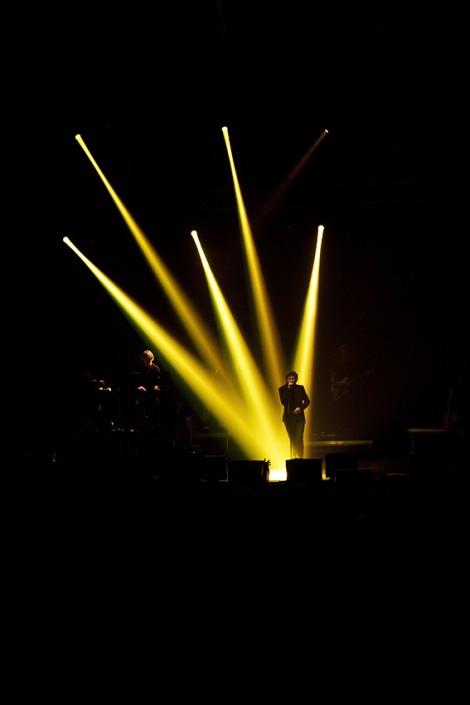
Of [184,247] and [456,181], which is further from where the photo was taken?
[184,247]

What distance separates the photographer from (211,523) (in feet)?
16.3

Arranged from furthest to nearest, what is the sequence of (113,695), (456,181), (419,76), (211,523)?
(456,181) < (419,76) < (211,523) < (113,695)

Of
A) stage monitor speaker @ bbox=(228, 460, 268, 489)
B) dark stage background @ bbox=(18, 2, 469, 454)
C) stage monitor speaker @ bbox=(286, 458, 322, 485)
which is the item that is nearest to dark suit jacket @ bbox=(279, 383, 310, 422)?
dark stage background @ bbox=(18, 2, 469, 454)

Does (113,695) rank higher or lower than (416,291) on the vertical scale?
lower

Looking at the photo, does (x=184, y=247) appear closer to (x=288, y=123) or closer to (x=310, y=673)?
(x=288, y=123)

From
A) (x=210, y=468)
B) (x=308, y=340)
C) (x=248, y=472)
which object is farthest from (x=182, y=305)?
(x=248, y=472)

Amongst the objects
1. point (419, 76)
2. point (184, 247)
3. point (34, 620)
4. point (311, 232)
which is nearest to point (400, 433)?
point (311, 232)

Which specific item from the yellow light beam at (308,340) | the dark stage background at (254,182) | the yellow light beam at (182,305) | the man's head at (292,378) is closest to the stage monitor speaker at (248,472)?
the man's head at (292,378)

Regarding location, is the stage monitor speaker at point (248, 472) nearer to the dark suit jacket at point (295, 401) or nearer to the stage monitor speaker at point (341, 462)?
the stage monitor speaker at point (341, 462)

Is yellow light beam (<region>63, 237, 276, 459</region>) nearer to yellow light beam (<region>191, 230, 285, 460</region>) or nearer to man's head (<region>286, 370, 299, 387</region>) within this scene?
yellow light beam (<region>191, 230, 285, 460</region>)

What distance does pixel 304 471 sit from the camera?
25.0 ft

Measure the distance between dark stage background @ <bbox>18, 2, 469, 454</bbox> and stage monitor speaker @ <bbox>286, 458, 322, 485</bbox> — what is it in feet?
18.5

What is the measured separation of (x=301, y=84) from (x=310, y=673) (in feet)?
29.7

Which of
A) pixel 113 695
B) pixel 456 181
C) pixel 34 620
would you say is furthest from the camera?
pixel 456 181
